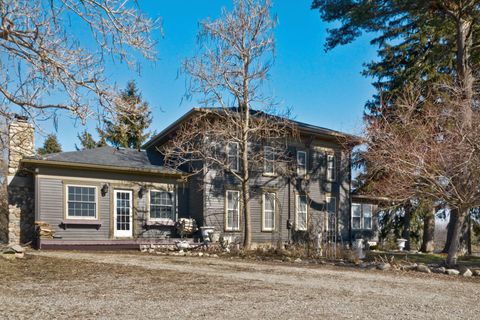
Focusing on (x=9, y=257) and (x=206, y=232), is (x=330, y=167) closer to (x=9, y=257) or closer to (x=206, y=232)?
(x=206, y=232)

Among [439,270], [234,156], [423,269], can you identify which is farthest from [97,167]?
[439,270]

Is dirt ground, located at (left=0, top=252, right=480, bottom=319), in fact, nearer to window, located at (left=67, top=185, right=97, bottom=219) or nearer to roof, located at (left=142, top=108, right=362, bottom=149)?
window, located at (left=67, top=185, right=97, bottom=219)

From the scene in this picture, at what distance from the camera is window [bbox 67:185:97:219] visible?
1733 centimetres

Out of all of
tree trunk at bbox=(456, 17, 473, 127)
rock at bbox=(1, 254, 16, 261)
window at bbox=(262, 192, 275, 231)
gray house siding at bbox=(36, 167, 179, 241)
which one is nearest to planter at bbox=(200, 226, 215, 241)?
gray house siding at bbox=(36, 167, 179, 241)

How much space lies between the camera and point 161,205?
19.5 metres

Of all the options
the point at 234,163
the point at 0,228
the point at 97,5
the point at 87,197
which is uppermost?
the point at 97,5

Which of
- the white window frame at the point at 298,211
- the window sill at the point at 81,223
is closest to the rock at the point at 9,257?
the window sill at the point at 81,223

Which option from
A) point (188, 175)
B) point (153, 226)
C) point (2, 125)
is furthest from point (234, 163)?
point (2, 125)

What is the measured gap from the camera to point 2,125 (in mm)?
7781

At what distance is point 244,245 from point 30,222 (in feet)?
26.6

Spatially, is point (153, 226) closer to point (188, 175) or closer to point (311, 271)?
point (188, 175)

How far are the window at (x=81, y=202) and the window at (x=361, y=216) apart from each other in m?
14.0

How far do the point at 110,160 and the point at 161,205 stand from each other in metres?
2.75

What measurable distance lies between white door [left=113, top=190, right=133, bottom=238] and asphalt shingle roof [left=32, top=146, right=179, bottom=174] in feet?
3.84
